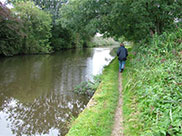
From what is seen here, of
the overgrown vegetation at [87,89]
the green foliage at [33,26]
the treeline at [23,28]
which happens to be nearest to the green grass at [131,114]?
the overgrown vegetation at [87,89]

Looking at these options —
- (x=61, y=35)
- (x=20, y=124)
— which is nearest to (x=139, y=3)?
(x=20, y=124)

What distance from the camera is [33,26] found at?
27.0 m

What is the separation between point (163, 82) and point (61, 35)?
1486 inches

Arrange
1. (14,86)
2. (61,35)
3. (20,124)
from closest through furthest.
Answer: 1. (20,124)
2. (14,86)
3. (61,35)

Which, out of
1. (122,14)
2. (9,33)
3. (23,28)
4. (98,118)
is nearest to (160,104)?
(98,118)

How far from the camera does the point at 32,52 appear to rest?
2728 cm

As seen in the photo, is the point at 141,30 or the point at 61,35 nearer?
the point at 141,30

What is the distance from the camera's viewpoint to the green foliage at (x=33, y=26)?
2459cm

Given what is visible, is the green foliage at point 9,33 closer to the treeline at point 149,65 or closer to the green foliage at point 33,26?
the green foliage at point 33,26

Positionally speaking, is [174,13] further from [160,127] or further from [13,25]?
[13,25]

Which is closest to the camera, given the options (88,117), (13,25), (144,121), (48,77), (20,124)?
(144,121)

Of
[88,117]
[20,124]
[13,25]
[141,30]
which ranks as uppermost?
[13,25]

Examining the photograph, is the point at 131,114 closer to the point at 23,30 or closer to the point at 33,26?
the point at 23,30

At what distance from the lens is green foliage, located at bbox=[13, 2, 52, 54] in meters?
24.6
